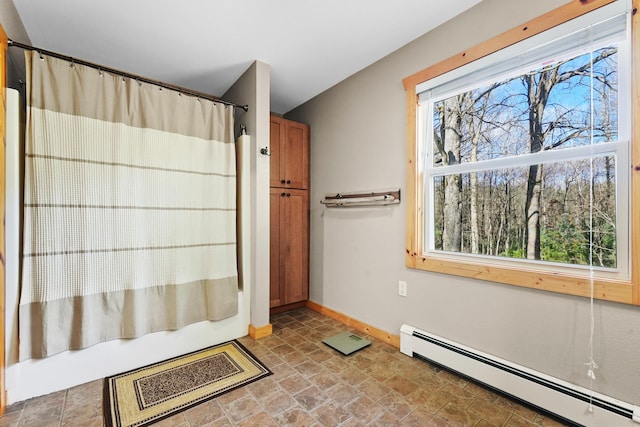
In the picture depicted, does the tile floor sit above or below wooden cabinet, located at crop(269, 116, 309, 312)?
below

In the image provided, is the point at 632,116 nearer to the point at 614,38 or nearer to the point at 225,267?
the point at 614,38

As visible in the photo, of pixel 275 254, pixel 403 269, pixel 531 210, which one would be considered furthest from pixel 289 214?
pixel 531 210

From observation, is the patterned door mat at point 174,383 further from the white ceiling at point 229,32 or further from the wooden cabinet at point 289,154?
the white ceiling at point 229,32

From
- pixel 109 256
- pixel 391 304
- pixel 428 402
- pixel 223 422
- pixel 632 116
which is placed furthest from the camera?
pixel 391 304

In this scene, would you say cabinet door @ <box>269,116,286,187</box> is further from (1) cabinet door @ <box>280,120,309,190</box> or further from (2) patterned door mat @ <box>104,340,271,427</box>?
(2) patterned door mat @ <box>104,340,271,427</box>

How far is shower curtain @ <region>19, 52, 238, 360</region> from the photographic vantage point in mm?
1648

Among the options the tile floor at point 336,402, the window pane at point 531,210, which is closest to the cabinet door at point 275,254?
the tile floor at point 336,402

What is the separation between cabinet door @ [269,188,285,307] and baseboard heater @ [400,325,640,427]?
1.43 meters

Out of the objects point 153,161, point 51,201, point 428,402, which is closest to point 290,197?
point 153,161

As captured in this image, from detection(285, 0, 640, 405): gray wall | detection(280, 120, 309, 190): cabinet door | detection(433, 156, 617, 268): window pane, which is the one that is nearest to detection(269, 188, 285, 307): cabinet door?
detection(280, 120, 309, 190): cabinet door

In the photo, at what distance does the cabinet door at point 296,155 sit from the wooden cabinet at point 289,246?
4.6 inches

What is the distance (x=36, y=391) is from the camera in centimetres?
162

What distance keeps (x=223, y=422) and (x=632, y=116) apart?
246 centimetres

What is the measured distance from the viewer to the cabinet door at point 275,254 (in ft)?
9.54
